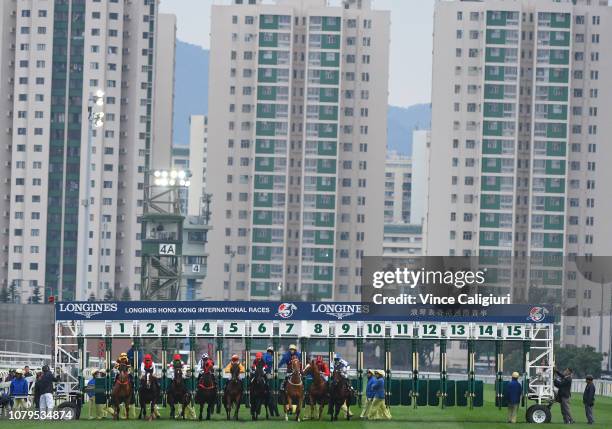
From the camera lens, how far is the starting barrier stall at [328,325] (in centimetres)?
5731

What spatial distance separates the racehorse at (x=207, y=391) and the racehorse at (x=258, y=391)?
3.97 ft

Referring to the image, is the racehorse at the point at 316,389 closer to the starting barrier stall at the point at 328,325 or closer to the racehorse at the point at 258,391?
the racehorse at the point at 258,391

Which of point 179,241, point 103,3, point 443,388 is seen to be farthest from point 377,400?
point 103,3

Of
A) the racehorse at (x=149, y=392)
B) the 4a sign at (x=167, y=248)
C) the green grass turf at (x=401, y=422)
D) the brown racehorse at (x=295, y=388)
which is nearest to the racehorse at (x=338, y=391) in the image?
the green grass turf at (x=401, y=422)

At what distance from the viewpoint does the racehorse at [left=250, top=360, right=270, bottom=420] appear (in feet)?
176

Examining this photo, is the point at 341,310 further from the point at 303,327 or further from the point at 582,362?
the point at 582,362

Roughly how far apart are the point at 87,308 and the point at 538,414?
50.6ft

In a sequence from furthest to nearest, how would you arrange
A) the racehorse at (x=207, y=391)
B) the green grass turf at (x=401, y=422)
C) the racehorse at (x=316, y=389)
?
the racehorse at (x=316, y=389)
the racehorse at (x=207, y=391)
the green grass turf at (x=401, y=422)

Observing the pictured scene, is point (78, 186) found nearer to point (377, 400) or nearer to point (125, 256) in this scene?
point (125, 256)

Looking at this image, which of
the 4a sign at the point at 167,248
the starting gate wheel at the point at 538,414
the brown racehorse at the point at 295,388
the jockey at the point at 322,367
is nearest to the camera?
the brown racehorse at the point at 295,388

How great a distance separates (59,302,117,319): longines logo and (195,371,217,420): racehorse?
5.21 metres

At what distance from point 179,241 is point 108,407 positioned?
149 feet

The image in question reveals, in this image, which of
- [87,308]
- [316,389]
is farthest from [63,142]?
[316,389]

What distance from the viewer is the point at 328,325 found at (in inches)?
2292
